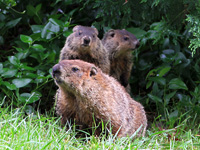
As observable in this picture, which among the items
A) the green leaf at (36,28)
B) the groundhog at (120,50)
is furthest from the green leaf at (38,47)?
the groundhog at (120,50)

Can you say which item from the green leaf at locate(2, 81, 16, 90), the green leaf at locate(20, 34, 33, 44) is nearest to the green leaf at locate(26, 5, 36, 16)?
the green leaf at locate(20, 34, 33, 44)

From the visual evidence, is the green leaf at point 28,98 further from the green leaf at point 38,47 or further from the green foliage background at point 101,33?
the green leaf at point 38,47

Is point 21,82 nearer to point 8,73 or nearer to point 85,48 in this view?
point 8,73

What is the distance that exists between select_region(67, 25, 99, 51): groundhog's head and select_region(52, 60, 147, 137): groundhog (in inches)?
42.0

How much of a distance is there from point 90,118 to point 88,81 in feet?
1.36

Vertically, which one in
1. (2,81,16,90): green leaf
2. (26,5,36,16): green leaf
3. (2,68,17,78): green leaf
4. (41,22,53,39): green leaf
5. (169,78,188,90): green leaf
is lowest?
(169,78,188,90): green leaf

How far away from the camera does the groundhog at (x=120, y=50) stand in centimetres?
545

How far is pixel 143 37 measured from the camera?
562cm

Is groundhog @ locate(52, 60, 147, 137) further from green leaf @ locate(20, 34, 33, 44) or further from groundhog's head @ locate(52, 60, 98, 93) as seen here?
green leaf @ locate(20, 34, 33, 44)

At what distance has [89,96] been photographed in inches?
143

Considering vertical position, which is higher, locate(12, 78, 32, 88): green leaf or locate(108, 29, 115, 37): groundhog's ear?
locate(108, 29, 115, 37): groundhog's ear

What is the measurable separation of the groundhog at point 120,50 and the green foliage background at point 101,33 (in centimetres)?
17

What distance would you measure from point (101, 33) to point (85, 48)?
5.38ft

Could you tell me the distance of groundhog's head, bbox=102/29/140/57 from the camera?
17.8 ft
